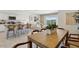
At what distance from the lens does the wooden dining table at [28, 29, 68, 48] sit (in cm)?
178

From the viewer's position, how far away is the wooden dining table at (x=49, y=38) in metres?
1.78

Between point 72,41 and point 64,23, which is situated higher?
point 64,23

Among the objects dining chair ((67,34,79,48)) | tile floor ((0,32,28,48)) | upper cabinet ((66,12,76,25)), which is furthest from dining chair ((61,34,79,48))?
tile floor ((0,32,28,48))

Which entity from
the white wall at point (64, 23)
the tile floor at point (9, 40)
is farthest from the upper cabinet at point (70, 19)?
the tile floor at point (9, 40)

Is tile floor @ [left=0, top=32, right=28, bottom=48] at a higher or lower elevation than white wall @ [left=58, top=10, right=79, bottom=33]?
lower

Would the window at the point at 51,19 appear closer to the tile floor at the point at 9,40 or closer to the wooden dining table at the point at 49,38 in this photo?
the wooden dining table at the point at 49,38

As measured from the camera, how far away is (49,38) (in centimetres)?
187

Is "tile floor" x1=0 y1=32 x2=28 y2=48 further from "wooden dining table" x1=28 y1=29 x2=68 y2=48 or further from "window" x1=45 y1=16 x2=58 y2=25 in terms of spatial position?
"window" x1=45 y1=16 x2=58 y2=25

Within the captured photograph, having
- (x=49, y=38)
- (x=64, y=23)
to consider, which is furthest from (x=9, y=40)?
(x=64, y=23)

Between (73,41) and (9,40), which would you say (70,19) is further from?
(9,40)
